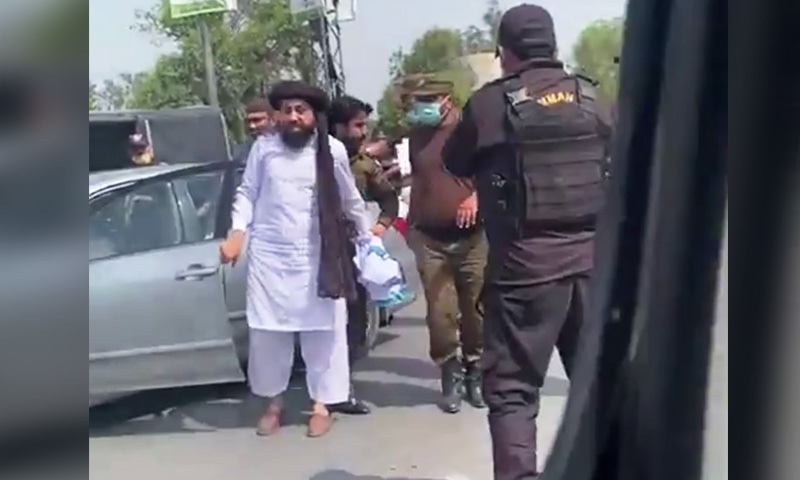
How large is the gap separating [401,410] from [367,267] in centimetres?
40

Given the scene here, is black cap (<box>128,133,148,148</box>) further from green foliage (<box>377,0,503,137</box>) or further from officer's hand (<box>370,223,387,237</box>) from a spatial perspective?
officer's hand (<box>370,223,387,237</box>)

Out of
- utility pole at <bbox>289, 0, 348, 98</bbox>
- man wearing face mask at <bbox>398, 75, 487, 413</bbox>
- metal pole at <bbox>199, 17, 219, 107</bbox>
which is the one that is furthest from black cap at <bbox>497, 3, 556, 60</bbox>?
man wearing face mask at <bbox>398, 75, 487, 413</bbox>

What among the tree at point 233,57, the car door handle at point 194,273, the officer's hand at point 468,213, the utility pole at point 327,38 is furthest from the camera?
the car door handle at point 194,273

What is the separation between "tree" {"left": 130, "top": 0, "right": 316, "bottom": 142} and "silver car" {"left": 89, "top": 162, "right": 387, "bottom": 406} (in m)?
0.35

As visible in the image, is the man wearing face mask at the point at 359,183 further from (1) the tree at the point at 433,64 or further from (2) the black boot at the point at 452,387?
(2) the black boot at the point at 452,387

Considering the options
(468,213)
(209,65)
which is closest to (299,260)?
(468,213)

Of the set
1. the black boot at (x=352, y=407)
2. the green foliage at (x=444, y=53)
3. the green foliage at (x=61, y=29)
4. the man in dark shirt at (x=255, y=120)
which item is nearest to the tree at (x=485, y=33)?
the green foliage at (x=444, y=53)

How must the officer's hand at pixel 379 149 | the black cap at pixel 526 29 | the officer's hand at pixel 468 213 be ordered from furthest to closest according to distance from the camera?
the officer's hand at pixel 468 213 → the officer's hand at pixel 379 149 → the black cap at pixel 526 29

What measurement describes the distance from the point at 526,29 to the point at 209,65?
2.42 feet

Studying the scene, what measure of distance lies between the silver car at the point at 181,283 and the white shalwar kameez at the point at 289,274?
5 centimetres

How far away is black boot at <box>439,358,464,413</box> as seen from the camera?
9.67 ft

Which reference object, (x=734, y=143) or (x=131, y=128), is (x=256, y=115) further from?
(x=734, y=143)

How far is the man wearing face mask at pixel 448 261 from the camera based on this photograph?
2.53 metres

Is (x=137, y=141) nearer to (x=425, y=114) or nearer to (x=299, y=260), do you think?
(x=425, y=114)
